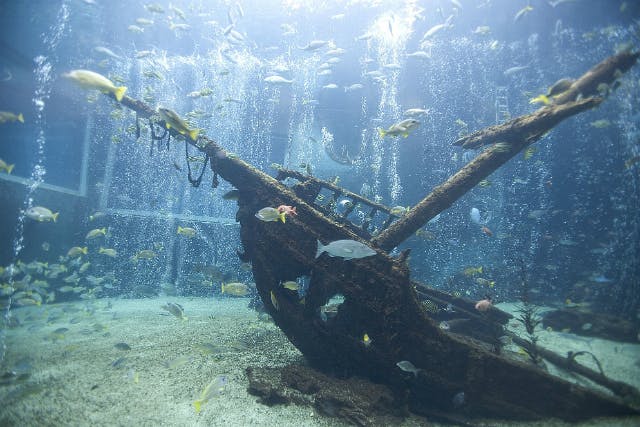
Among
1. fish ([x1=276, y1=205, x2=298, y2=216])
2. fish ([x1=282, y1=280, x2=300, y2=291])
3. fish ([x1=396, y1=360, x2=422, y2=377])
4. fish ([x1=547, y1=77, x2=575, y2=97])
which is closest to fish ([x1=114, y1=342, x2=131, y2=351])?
fish ([x1=282, y1=280, x2=300, y2=291])

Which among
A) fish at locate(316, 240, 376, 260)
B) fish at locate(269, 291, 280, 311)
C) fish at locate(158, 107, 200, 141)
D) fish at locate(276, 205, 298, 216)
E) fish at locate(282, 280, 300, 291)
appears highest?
fish at locate(158, 107, 200, 141)

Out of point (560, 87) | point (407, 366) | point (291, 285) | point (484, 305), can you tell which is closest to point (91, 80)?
point (291, 285)

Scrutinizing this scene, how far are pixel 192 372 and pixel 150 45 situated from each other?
885 inches

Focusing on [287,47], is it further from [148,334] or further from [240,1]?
[148,334]

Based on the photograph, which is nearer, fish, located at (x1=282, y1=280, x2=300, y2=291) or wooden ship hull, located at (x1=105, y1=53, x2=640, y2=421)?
wooden ship hull, located at (x1=105, y1=53, x2=640, y2=421)

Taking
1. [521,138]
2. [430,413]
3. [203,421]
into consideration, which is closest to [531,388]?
[430,413]

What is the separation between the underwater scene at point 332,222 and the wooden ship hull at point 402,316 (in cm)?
3

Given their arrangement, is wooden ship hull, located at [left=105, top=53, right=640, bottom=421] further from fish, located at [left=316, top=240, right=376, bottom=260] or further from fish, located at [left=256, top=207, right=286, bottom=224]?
fish, located at [left=316, top=240, right=376, bottom=260]

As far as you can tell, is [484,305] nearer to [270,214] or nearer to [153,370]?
[270,214]

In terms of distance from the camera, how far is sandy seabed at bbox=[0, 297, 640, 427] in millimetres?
3568

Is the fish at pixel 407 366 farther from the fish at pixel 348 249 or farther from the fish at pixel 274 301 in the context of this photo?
the fish at pixel 274 301

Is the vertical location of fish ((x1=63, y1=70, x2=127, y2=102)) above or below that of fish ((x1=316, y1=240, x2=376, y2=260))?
above

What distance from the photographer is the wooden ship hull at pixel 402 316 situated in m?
4.08

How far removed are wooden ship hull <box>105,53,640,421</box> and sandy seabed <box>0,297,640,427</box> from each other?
39 cm
